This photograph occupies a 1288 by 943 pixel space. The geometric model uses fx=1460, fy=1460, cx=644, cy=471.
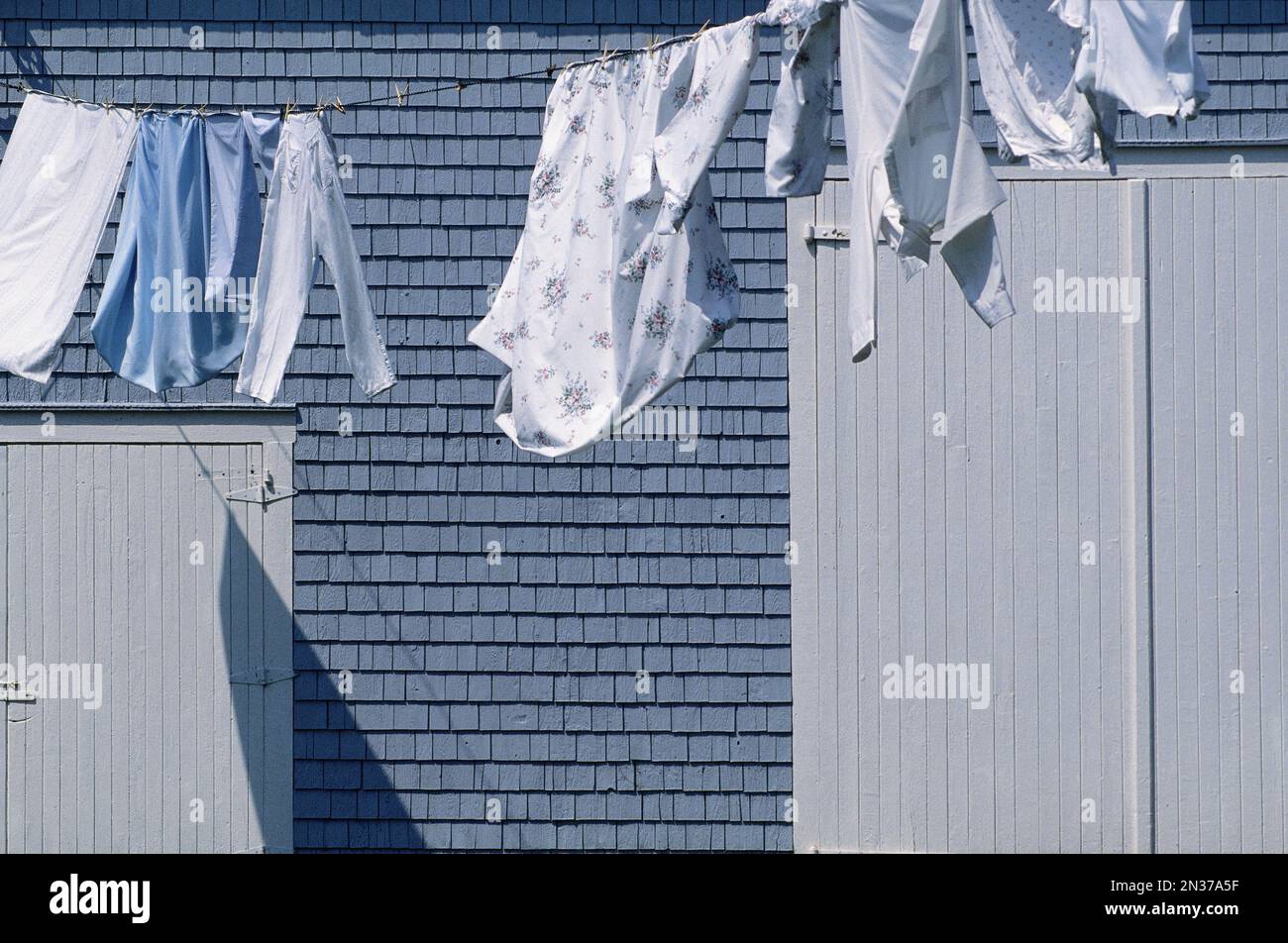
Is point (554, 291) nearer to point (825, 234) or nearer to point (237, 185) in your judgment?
point (237, 185)

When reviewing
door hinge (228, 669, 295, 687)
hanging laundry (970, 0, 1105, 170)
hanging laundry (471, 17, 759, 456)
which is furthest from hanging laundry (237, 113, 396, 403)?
hanging laundry (970, 0, 1105, 170)

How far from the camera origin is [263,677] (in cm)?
671

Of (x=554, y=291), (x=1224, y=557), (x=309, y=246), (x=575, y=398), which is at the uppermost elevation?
(x=309, y=246)

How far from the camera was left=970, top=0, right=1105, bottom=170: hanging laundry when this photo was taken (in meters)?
4.19

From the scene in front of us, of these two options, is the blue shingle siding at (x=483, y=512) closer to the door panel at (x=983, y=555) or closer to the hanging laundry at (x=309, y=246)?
the door panel at (x=983, y=555)

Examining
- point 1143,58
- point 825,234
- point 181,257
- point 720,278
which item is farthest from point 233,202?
point 1143,58

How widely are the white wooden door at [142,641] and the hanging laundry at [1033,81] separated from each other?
378 cm

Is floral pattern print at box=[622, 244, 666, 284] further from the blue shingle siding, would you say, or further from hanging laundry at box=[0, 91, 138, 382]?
hanging laundry at box=[0, 91, 138, 382]

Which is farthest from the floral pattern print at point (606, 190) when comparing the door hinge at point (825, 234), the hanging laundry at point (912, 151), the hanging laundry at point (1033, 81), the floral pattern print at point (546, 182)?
the door hinge at point (825, 234)

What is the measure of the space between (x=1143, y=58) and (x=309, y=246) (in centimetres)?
308

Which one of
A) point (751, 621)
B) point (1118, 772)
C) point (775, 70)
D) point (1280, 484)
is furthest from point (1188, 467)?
point (775, 70)

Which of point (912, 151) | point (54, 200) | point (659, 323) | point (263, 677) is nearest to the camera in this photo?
point (912, 151)

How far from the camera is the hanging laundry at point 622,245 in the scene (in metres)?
4.69
